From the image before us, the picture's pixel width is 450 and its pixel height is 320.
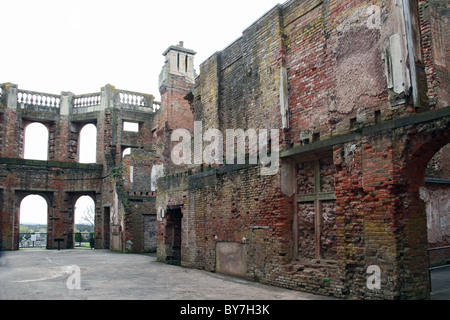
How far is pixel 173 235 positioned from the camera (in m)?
14.2

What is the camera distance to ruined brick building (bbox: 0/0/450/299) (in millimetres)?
6113

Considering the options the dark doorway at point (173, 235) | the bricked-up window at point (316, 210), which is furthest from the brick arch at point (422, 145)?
the dark doorway at point (173, 235)

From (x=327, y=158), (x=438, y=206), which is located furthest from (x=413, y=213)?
(x=438, y=206)

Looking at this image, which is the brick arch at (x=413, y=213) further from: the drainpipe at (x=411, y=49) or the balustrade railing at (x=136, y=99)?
the balustrade railing at (x=136, y=99)

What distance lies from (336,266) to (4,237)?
67.8 feet

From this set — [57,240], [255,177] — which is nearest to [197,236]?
[255,177]

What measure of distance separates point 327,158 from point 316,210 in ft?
3.70

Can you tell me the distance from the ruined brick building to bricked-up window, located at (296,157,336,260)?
3 cm

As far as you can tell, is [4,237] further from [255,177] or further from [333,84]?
[333,84]

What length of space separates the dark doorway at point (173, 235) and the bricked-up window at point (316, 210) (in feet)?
22.0

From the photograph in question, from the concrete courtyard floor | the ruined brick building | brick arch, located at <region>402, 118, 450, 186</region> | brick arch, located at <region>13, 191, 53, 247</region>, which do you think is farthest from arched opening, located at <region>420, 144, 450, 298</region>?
brick arch, located at <region>13, 191, 53, 247</region>

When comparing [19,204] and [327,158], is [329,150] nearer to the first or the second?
[327,158]

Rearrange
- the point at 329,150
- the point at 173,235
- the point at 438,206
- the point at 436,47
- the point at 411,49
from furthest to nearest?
1. the point at 173,235
2. the point at 436,47
3. the point at 438,206
4. the point at 329,150
5. the point at 411,49
